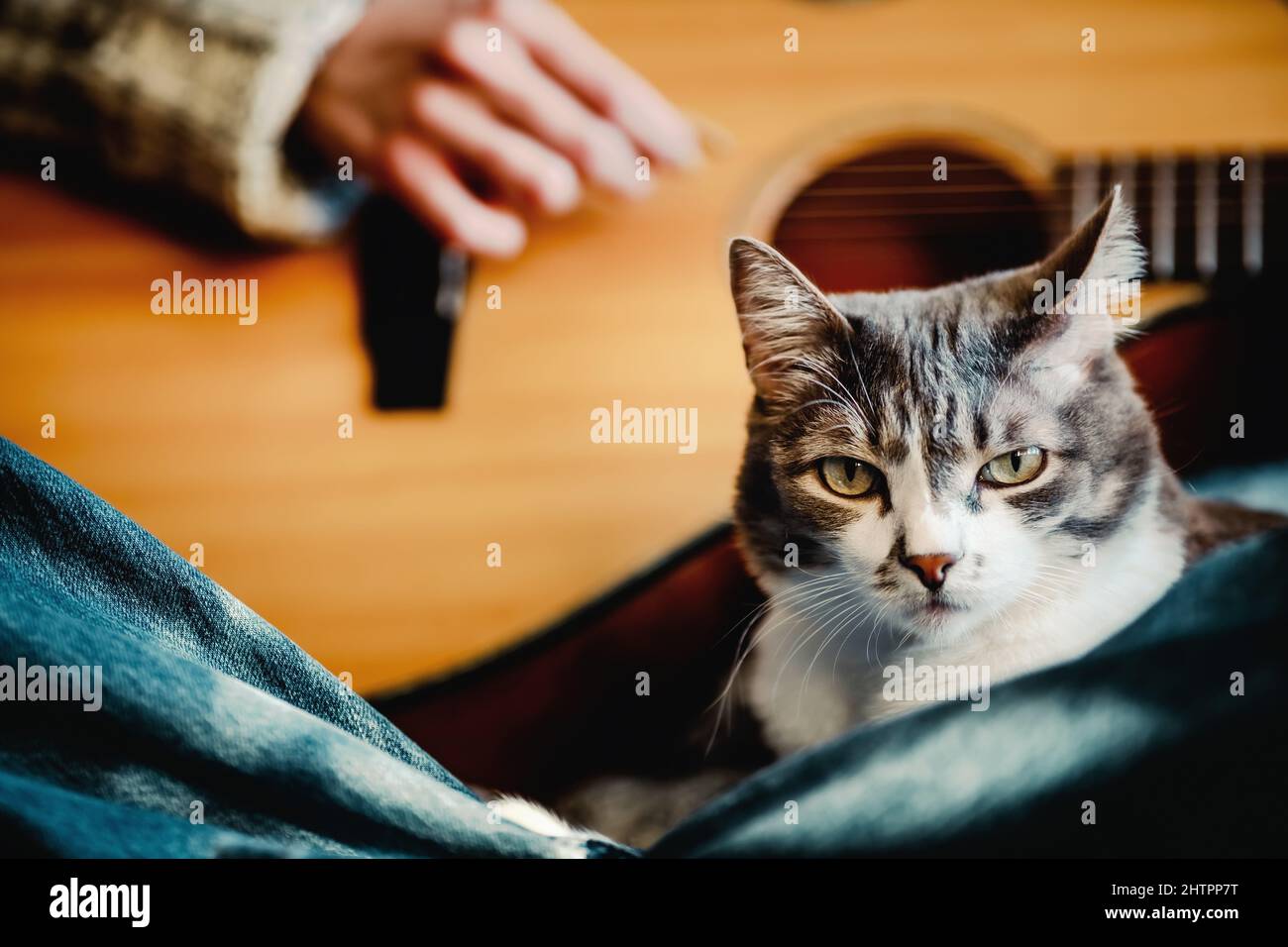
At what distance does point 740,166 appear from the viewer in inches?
29.7

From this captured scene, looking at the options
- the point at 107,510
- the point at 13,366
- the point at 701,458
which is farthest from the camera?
the point at 13,366

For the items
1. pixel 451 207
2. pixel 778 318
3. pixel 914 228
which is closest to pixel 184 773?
pixel 778 318

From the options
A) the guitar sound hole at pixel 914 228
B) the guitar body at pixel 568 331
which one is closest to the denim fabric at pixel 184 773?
the guitar body at pixel 568 331

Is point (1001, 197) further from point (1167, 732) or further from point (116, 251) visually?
point (116, 251)

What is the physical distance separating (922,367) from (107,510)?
471mm

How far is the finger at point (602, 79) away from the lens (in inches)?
29.1

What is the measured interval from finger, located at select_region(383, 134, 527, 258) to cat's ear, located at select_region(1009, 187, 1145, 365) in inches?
16.6

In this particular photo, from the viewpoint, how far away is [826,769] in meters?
0.40

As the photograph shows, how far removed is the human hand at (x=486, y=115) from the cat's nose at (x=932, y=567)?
42cm

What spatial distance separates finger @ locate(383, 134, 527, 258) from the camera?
77cm

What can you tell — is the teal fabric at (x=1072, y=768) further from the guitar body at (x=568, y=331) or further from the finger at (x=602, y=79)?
the finger at (x=602, y=79)

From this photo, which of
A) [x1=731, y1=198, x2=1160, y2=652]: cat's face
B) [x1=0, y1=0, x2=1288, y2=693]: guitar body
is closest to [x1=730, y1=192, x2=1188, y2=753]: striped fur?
[x1=731, y1=198, x2=1160, y2=652]: cat's face

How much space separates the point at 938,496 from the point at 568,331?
0.36 metres
